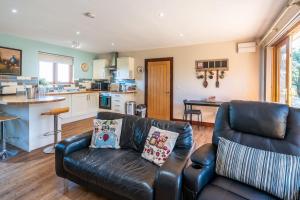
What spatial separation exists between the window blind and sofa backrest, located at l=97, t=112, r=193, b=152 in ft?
12.9

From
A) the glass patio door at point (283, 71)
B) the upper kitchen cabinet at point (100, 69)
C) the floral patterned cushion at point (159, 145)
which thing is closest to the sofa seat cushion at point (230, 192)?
the floral patterned cushion at point (159, 145)

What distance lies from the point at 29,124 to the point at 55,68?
2985 millimetres

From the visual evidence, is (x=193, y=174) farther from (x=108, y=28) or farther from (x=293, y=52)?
(x=108, y=28)

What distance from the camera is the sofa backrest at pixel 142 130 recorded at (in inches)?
74.6

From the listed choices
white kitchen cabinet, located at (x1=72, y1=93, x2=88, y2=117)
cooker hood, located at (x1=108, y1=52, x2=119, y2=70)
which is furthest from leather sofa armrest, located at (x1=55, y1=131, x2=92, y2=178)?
cooker hood, located at (x1=108, y1=52, x2=119, y2=70)

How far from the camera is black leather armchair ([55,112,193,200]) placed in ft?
4.61

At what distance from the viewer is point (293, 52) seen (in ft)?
9.74

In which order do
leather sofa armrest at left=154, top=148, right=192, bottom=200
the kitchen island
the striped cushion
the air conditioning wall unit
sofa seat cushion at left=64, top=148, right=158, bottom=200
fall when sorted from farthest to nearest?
the air conditioning wall unit → the kitchen island → sofa seat cushion at left=64, top=148, right=158, bottom=200 → leather sofa armrest at left=154, top=148, right=192, bottom=200 → the striped cushion

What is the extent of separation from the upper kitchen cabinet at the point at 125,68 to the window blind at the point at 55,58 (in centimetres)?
158

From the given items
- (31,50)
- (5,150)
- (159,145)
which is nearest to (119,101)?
(31,50)

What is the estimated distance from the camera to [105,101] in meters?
6.23

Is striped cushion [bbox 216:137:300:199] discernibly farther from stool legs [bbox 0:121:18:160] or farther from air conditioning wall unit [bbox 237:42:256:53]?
air conditioning wall unit [bbox 237:42:256:53]

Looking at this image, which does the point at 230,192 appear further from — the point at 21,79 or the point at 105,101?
the point at 105,101

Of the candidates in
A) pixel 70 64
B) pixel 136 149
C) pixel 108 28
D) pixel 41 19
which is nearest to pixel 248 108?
pixel 136 149
